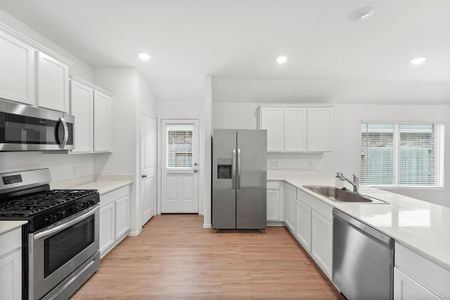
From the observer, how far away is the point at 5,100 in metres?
1.88

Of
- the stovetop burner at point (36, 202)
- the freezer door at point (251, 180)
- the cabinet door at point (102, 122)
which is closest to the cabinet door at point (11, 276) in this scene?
the stovetop burner at point (36, 202)

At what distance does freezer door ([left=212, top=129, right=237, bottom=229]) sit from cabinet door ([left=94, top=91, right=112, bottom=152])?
5.38 feet

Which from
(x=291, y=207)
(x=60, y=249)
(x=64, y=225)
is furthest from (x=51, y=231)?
(x=291, y=207)

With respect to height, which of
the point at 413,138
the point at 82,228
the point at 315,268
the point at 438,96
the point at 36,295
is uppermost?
the point at 438,96

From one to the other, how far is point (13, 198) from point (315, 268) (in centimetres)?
320

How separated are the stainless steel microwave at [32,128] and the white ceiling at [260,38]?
1.08m

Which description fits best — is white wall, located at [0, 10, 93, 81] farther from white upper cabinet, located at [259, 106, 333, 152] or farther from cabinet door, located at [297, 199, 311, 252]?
cabinet door, located at [297, 199, 311, 252]

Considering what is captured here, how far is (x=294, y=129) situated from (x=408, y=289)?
3.36 metres

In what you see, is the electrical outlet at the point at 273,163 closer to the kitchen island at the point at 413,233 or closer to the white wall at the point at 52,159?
the kitchen island at the point at 413,233

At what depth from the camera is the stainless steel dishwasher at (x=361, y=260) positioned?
160 centimetres

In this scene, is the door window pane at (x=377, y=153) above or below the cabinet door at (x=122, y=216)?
above

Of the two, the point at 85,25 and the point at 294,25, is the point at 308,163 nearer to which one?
the point at 294,25

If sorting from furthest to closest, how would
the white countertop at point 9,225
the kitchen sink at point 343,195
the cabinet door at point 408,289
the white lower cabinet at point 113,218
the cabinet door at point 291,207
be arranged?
the cabinet door at point 291,207
the white lower cabinet at point 113,218
the kitchen sink at point 343,195
the white countertop at point 9,225
the cabinet door at point 408,289

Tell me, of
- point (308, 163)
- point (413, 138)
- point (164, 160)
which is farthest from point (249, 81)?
point (413, 138)
